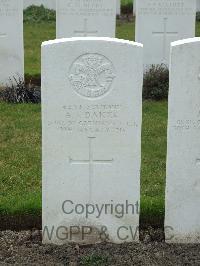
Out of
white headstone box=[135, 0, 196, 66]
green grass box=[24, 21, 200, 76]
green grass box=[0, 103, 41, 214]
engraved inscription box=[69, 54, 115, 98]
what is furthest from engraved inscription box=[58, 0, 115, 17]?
engraved inscription box=[69, 54, 115, 98]

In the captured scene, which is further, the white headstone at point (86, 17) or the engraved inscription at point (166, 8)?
the engraved inscription at point (166, 8)

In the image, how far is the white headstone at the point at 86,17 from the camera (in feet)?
32.1

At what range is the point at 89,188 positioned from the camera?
488 centimetres

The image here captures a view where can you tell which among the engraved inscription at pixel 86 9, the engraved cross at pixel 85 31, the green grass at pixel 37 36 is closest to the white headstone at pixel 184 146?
the engraved inscription at pixel 86 9

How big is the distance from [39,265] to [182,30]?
20.8 ft

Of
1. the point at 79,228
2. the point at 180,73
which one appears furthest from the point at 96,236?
the point at 180,73

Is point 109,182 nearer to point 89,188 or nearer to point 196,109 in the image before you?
point 89,188

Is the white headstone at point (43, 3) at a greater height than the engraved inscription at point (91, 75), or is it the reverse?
the white headstone at point (43, 3)

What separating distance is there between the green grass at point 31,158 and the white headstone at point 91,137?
0.44 metres

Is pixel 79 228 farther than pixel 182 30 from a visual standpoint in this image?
No

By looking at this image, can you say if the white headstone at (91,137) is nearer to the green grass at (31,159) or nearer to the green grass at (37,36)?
the green grass at (31,159)

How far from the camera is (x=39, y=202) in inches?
211

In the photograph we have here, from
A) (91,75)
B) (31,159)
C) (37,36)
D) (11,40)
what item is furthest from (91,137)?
(37,36)

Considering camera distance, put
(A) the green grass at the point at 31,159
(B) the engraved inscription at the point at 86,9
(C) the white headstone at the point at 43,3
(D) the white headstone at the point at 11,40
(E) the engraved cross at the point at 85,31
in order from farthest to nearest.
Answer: (C) the white headstone at the point at 43,3, (E) the engraved cross at the point at 85,31, (B) the engraved inscription at the point at 86,9, (D) the white headstone at the point at 11,40, (A) the green grass at the point at 31,159
